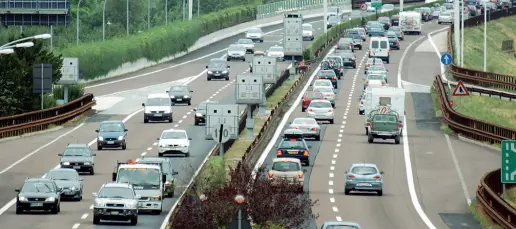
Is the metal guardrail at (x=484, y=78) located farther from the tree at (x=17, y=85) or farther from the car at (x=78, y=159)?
the car at (x=78, y=159)

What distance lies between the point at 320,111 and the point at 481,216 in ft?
107

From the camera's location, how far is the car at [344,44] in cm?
12816

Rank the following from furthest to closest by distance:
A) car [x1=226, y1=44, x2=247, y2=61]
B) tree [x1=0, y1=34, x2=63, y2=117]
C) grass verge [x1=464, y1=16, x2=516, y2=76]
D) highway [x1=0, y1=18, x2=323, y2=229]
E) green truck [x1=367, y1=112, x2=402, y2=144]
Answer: grass verge [x1=464, y1=16, x2=516, y2=76] → car [x1=226, y1=44, x2=247, y2=61] → tree [x1=0, y1=34, x2=63, y2=117] → green truck [x1=367, y1=112, x2=402, y2=144] → highway [x1=0, y1=18, x2=323, y2=229]

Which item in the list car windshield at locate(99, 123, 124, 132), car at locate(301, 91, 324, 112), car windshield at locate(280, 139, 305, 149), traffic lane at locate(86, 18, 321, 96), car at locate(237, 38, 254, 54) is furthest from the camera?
car at locate(237, 38, 254, 54)

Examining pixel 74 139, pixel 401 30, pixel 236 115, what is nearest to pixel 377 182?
pixel 236 115

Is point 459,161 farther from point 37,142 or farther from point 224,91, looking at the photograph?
point 224,91

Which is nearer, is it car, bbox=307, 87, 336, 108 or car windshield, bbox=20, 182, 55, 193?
car windshield, bbox=20, 182, 55, 193

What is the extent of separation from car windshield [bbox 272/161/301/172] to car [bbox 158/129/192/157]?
10.5 meters

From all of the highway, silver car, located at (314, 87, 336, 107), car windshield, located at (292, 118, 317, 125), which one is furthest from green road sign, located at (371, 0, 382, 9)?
car windshield, located at (292, 118, 317, 125)

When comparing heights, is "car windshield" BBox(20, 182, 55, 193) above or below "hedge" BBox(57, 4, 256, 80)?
below

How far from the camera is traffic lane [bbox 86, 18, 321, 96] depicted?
105775 millimetres

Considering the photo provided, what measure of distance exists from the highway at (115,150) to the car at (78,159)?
0.55 m

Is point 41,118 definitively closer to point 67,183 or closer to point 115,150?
point 115,150

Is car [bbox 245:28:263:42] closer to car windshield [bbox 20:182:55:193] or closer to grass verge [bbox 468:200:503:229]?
grass verge [bbox 468:200:503:229]
